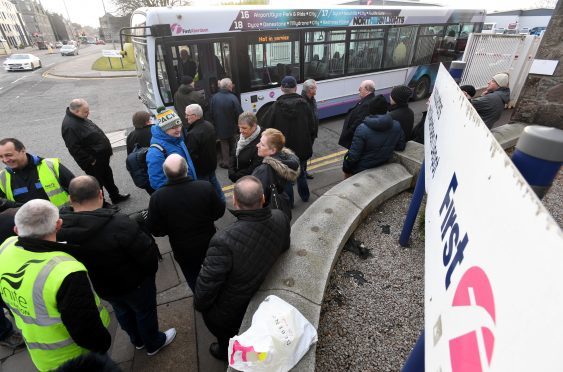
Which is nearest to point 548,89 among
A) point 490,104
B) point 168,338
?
point 490,104

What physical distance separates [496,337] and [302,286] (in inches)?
77.7

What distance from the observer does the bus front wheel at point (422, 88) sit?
11.0 metres

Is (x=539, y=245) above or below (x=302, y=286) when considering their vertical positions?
above

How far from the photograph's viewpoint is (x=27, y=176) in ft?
10.2

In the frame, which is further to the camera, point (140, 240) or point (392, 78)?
point (392, 78)

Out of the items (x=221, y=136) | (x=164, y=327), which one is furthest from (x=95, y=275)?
(x=221, y=136)

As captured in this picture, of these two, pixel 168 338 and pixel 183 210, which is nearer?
pixel 183 210

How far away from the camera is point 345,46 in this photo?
8289 millimetres

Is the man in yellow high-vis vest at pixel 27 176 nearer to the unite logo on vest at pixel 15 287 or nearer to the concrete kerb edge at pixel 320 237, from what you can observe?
the unite logo on vest at pixel 15 287

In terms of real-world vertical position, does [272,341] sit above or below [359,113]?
below

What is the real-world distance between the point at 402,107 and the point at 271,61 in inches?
154

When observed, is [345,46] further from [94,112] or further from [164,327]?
[94,112]

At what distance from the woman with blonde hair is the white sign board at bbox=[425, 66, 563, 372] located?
188 centimetres

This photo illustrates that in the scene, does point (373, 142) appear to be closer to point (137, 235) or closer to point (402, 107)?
point (402, 107)
